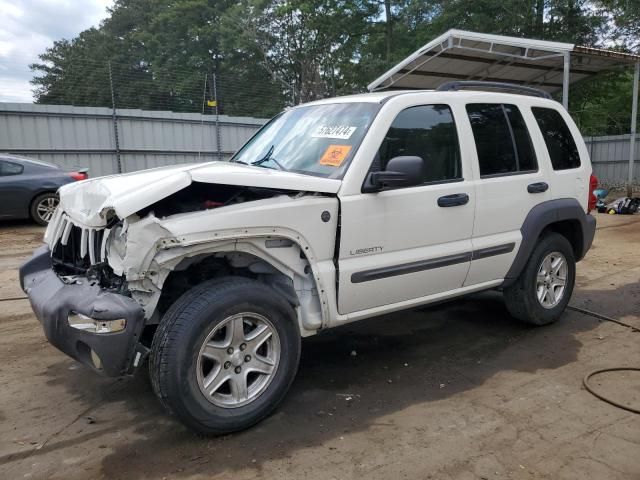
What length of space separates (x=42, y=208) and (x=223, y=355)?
9.11m

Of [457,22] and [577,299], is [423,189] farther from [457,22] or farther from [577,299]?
[457,22]

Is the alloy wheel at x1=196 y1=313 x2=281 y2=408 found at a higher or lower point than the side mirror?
lower

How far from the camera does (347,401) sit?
3447 mm

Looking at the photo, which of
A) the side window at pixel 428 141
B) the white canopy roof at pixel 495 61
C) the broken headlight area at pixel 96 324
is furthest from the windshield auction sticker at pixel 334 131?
the white canopy roof at pixel 495 61

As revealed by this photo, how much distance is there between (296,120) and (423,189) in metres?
1.22

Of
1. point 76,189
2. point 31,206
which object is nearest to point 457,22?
point 31,206

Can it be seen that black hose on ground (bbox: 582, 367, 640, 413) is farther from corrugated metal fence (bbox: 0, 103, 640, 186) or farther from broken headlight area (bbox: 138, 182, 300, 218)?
corrugated metal fence (bbox: 0, 103, 640, 186)

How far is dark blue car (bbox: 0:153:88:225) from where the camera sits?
1014 centimetres

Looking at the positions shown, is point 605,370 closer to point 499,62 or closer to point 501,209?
point 501,209

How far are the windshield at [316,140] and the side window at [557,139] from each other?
184 centimetres

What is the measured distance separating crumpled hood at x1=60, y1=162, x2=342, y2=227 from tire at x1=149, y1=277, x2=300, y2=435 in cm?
58

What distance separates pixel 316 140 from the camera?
3768 mm

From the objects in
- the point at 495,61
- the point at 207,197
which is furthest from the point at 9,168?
the point at 495,61

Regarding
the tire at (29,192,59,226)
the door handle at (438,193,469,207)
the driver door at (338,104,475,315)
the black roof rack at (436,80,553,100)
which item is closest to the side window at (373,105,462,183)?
the driver door at (338,104,475,315)
